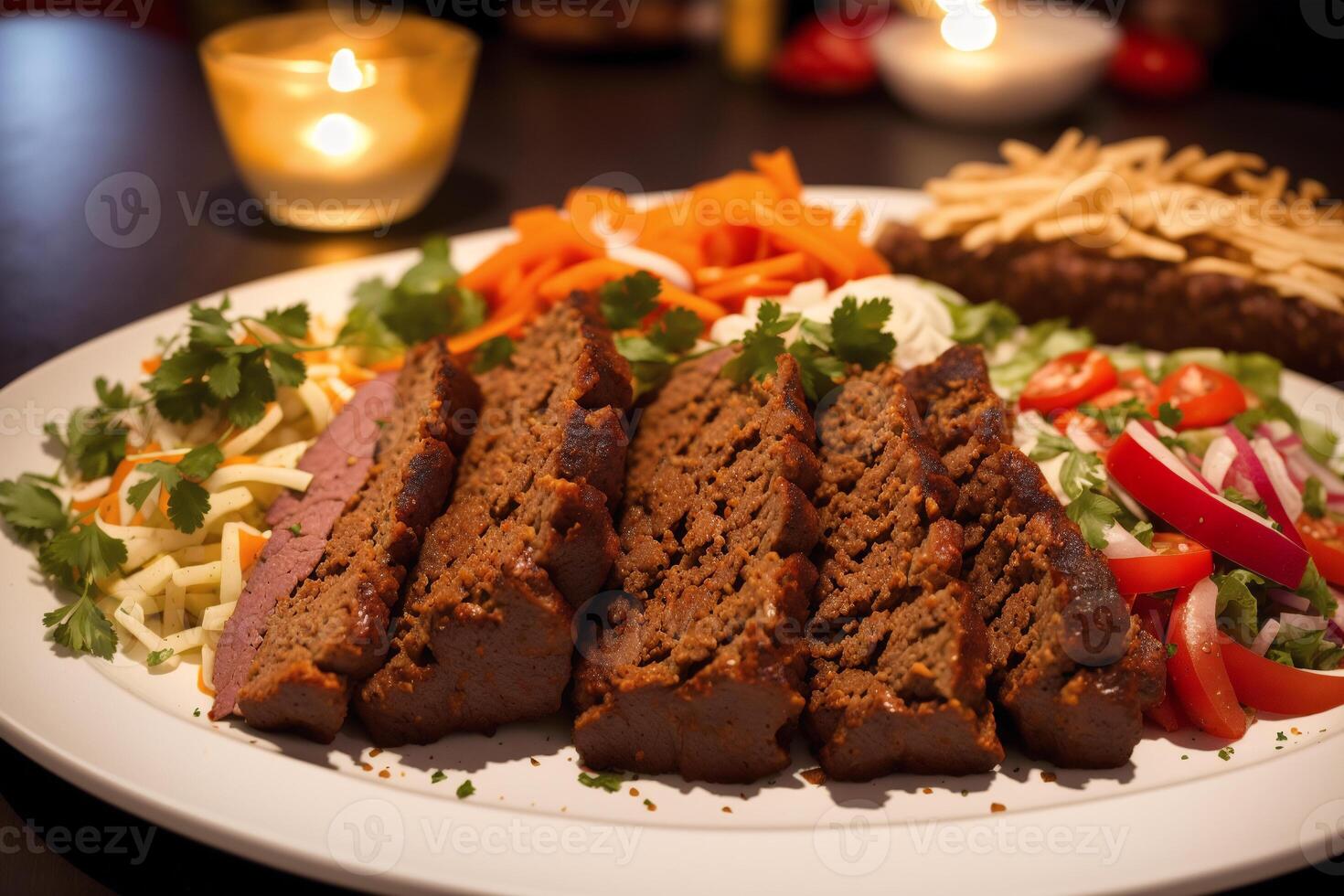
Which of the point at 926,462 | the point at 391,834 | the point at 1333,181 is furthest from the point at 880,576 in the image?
the point at 1333,181

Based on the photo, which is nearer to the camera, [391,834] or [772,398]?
[391,834]

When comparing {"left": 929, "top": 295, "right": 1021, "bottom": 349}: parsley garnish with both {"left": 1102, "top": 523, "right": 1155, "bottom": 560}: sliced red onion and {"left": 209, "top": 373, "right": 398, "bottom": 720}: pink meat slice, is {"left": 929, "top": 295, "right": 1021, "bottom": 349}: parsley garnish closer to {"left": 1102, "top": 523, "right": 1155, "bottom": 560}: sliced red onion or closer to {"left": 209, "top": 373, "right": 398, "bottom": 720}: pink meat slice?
{"left": 1102, "top": 523, "right": 1155, "bottom": 560}: sliced red onion

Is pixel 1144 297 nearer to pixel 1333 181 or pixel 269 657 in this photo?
pixel 1333 181

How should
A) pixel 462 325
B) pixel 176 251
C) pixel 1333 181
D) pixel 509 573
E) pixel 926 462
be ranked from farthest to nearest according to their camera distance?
pixel 1333 181
pixel 176 251
pixel 462 325
pixel 926 462
pixel 509 573

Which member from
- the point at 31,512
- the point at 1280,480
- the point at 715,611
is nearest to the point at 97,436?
the point at 31,512

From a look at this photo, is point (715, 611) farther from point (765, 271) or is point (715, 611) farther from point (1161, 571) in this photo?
point (765, 271)

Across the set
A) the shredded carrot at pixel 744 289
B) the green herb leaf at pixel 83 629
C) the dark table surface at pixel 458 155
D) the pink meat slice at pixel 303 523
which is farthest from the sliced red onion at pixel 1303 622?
the dark table surface at pixel 458 155

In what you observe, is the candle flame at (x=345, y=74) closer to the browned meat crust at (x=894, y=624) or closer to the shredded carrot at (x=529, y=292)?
the shredded carrot at (x=529, y=292)
